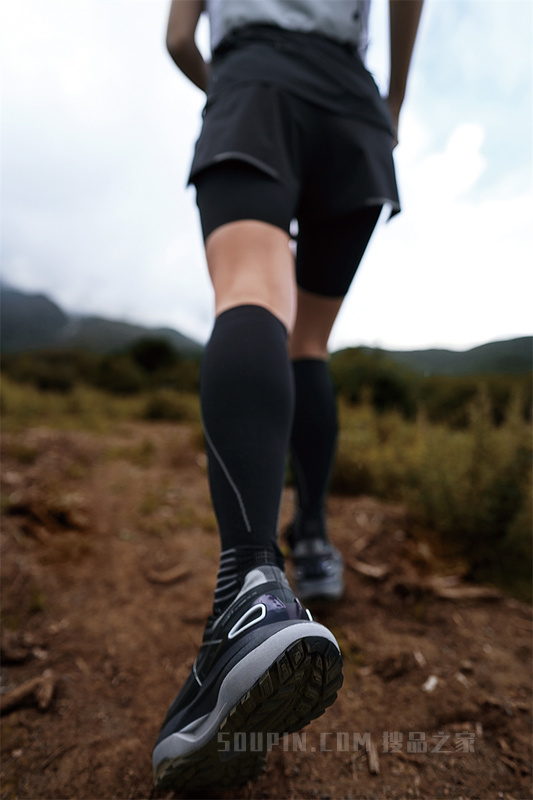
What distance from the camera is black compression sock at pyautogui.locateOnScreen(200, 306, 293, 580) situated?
0.68m

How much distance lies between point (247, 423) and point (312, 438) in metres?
0.59

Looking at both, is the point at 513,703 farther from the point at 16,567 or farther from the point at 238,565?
the point at 16,567

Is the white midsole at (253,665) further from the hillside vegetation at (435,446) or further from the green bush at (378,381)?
the green bush at (378,381)

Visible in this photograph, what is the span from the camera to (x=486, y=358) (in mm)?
1170

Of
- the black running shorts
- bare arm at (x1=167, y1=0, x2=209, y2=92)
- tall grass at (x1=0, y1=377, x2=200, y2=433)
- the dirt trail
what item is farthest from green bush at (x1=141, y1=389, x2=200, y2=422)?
the black running shorts

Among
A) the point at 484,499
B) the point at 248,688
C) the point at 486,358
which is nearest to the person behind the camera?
the point at 248,688

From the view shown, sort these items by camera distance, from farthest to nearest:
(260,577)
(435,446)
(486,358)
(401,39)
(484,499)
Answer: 1. (435,446)
2. (484,499)
3. (486,358)
4. (401,39)
5. (260,577)

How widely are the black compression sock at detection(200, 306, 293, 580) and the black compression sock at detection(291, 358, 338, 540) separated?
1.65 feet

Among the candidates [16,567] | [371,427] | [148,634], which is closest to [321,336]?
[148,634]

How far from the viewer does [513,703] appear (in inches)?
38.8

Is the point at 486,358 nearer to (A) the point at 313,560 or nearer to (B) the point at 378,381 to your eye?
(A) the point at 313,560

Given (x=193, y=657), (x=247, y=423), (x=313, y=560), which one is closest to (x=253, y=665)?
(x=247, y=423)

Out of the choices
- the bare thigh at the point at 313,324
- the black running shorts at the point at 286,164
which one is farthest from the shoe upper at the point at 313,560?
the black running shorts at the point at 286,164

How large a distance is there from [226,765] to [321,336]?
36.4 inches
